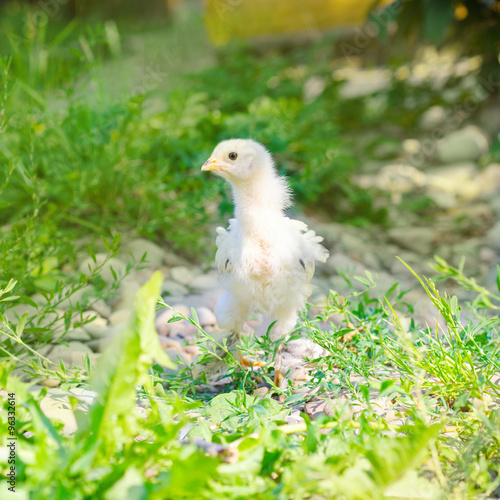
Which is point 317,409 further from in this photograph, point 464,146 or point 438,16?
point 464,146

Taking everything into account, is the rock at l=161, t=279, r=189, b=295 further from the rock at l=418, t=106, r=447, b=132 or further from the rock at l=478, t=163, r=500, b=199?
the rock at l=418, t=106, r=447, b=132

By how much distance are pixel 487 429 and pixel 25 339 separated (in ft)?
5.59

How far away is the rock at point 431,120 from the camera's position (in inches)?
222

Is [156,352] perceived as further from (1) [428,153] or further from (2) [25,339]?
(1) [428,153]

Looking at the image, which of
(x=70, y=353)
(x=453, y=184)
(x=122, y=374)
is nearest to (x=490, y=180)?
(x=453, y=184)

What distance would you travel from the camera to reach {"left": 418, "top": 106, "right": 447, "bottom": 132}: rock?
5.64 metres

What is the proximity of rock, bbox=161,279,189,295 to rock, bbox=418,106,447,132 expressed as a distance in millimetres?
3804

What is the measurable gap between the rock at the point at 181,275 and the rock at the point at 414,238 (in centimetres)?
158

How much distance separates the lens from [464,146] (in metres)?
5.28

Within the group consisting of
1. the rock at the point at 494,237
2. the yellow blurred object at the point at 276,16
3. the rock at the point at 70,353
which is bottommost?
the rock at the point at 494,237

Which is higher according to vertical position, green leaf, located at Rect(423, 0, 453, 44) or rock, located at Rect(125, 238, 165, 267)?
Result: green leaf, located at Rect(423, 0, 453, 44)

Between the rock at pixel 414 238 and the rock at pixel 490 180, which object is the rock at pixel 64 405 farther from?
the rock at pixel 490 180

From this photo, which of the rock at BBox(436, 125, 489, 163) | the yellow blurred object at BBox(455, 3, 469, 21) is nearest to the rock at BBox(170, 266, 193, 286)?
the rock at BBox(436, 125, 489, 163)

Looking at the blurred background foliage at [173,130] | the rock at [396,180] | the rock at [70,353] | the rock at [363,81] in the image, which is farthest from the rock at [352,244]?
the rock at [363,81]
